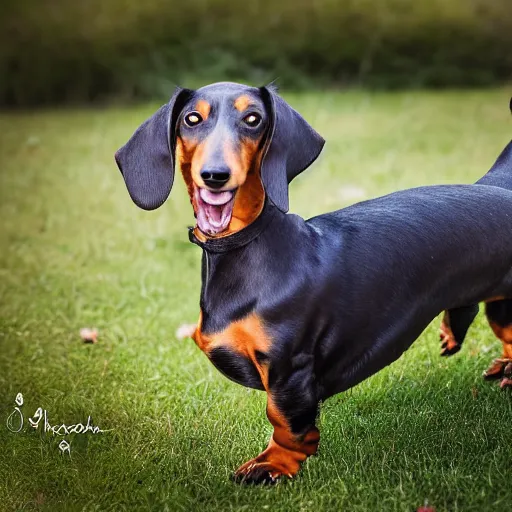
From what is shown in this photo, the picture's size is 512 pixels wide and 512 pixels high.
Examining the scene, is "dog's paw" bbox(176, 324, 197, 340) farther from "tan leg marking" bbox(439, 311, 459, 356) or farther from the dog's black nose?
the dog's black nose

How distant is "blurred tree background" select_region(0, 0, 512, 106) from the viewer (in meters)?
8.65

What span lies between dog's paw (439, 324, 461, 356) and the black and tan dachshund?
1.77ft

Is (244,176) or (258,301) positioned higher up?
(244,176)

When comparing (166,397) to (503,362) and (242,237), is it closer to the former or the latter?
(242,237)

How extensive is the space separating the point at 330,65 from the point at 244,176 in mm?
7135

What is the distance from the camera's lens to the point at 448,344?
316 centimetres

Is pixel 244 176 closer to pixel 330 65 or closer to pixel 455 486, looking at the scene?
pixel 455 486

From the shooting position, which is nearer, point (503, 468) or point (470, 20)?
point (503, 468)

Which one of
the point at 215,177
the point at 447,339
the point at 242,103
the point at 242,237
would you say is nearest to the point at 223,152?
the point at 215,177

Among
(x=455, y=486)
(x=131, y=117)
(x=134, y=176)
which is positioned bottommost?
(x=131, y=117)

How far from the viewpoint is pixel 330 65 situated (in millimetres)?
8906

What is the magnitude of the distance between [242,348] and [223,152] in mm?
600

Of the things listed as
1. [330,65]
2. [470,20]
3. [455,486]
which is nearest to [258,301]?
[455,486]

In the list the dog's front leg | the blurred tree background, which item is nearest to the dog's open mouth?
the dog's front leg
